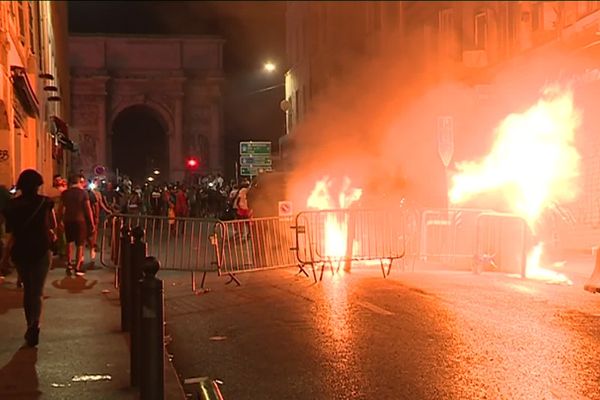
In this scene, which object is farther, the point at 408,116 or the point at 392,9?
the point at 408,116

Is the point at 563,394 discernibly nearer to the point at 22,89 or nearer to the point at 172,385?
the point at 172,385

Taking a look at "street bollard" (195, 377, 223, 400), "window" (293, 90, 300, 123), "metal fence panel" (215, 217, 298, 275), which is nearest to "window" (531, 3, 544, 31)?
"street bollard" (195, 377, 223, 400)

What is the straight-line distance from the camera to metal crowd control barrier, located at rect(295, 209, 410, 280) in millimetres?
10508

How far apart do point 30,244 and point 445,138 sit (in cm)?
834

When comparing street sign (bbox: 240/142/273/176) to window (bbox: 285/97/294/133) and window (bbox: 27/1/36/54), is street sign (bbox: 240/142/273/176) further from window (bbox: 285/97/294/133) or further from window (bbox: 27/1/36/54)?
window (bbox: 27/1/36/54)

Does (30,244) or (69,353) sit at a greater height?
(30,244)

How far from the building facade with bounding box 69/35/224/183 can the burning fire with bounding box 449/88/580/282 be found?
3297 cm

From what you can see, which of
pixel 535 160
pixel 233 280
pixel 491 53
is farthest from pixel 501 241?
pixel 491 53

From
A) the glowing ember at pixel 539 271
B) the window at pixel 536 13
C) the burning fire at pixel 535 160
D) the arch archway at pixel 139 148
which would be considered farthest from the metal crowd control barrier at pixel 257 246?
the arch archway at pixel 139 148

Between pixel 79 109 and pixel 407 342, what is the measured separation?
42.9 m

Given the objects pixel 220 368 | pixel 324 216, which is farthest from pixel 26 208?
pixel 324 216

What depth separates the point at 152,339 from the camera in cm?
407

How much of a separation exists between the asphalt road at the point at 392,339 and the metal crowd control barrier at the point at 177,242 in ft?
2.51

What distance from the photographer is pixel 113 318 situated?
724 cm
